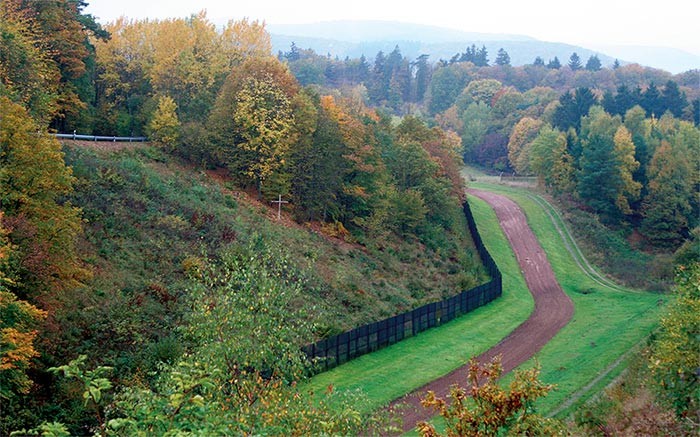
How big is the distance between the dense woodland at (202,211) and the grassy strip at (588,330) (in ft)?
21.2

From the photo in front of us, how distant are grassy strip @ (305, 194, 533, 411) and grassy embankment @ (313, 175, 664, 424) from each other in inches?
1.9

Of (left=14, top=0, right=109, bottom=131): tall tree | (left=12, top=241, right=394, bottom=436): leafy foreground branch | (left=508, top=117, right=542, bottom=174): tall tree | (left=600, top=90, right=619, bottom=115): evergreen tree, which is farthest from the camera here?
(left=600, top=90, right=619, bottom=115): evergreen tree

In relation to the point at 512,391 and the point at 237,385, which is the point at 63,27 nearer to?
the point at 237,385

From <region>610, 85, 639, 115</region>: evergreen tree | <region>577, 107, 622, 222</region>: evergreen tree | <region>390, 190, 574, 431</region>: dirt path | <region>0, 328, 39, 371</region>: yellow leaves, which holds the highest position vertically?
<region>610, 85, 639, 115</region>: evergreen tree

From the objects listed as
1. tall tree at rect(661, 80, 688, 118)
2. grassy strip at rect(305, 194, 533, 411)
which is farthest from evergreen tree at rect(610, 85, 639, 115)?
grassy strip at rect(305, 194, 533, 411)

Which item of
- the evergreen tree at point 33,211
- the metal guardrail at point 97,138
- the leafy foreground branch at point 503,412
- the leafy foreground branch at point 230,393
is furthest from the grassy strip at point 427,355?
the metal guardrail at point 97,138

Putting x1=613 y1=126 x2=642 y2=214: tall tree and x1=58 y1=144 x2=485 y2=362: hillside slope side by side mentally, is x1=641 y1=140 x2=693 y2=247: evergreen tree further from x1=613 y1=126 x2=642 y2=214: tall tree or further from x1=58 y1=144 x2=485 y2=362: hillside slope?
x1=58 y1=144 x2=485 y2=362: hillside slope

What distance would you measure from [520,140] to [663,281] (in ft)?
185

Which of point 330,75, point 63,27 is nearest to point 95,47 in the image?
point 63,27

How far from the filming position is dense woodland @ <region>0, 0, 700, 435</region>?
56.4ft

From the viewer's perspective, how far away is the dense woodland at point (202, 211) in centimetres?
1719

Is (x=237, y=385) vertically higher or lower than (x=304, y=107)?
lower

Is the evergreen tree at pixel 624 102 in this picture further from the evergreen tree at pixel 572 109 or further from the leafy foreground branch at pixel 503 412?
the leafy foreground branch at pixel 503 412

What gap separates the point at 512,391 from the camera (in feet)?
38.5
